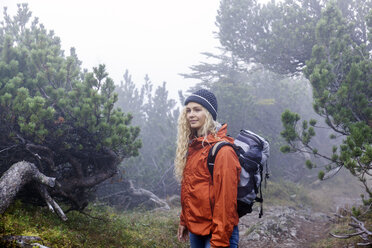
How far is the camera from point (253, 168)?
2.49m

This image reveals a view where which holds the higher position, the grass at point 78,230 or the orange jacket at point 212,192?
the orange jacket at point 212,192

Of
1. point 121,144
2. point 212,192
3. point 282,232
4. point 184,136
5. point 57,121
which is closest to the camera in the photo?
point 212,192

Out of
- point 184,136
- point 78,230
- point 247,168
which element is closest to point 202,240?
point 247,168

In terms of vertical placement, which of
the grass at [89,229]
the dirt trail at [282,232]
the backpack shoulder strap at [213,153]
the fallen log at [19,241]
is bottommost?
the dirt trail at [282,232]

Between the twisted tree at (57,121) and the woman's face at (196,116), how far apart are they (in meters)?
3.57

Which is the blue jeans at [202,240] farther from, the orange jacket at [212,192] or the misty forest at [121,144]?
the misty forest at [121,144]

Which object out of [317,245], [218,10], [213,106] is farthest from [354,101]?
[218,10]

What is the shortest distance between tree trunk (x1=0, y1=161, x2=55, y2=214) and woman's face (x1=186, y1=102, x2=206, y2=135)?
128 inches

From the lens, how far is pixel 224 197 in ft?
7.15

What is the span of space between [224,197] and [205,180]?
0.32 m

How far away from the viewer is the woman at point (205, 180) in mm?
2180

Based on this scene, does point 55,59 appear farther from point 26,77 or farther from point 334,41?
point 334,41

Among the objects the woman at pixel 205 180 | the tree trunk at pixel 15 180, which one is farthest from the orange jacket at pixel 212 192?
the tree trunk at pixel 15 180

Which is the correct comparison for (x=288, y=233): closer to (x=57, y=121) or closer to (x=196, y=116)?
(x=196, y=116)
